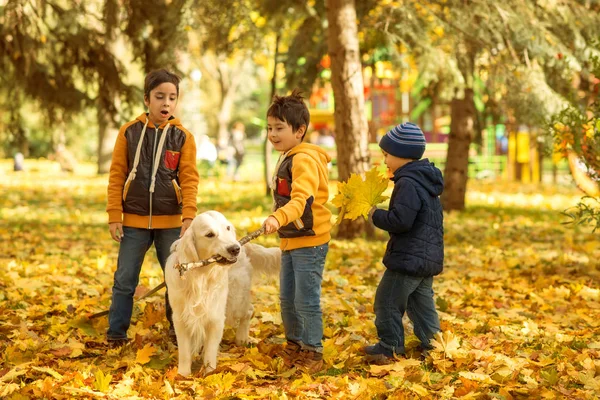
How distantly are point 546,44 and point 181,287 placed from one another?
764 cm

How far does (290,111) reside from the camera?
4613 millimetres

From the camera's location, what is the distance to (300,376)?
14.9ft

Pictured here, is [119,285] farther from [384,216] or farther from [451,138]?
[451,138]

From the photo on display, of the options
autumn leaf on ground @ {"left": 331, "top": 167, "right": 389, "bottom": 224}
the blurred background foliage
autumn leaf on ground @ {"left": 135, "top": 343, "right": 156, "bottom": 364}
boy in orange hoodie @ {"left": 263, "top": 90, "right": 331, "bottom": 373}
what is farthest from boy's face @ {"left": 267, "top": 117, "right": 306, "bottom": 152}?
the blurred background foliage

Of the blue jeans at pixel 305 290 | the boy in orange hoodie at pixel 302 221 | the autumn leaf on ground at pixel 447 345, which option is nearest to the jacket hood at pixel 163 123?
the boy in orange hoodie at pixel 302 221

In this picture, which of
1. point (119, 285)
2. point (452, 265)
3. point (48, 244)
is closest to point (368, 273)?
point (452, 265)

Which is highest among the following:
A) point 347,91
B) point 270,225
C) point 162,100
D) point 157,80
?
point 347,91

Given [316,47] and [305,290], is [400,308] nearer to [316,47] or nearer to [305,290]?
[305,290]

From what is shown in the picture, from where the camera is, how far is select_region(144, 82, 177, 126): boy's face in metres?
5.05

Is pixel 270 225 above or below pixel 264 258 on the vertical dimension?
above

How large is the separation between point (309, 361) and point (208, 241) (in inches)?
39.1

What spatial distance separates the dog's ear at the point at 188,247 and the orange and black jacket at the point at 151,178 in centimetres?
67

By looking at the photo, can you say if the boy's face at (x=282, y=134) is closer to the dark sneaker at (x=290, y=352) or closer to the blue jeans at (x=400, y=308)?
the blue jeans at (x=400, y=308)

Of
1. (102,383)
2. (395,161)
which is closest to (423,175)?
(395,161)
